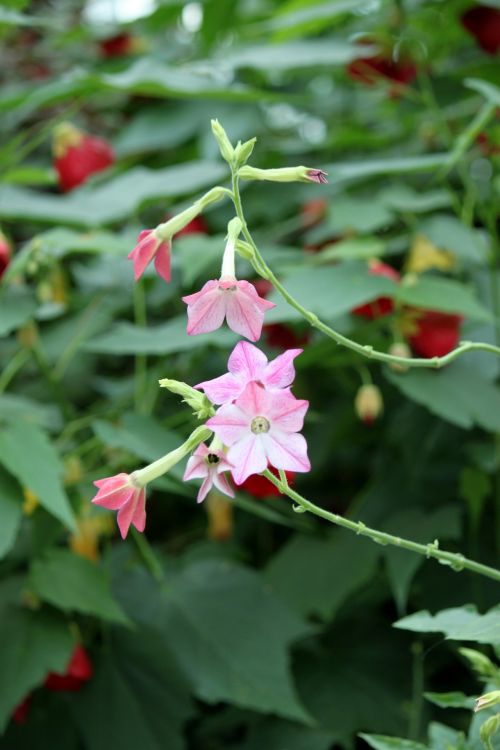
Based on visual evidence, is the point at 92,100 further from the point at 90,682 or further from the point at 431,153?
the point at 90,682

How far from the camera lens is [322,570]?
1146 mm

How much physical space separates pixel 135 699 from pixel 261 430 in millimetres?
683

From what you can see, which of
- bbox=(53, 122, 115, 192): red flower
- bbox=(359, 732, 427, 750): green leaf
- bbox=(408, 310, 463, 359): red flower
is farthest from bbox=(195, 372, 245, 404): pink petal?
bbox=(53, 122, 115, 192): red flower

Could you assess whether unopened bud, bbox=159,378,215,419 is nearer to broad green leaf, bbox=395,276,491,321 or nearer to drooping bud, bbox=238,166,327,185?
drooping bud, bbox=238,166,327,185

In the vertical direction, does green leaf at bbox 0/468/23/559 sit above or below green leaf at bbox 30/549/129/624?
above

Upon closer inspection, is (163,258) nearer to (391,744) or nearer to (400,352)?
(391,744)

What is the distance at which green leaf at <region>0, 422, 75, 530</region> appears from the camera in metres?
0.82

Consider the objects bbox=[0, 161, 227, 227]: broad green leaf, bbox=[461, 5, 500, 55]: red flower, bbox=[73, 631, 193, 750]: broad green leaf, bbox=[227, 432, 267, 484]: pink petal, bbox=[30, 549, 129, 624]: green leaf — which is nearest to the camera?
bbox=[227, 432, 267, 484]: pink petal

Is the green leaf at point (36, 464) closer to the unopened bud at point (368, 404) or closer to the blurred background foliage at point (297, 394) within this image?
the blurred background foliage at point (297, 394)

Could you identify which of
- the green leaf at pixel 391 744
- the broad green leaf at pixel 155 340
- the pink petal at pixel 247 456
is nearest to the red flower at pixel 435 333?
the broad green leaf at pixel 155 340

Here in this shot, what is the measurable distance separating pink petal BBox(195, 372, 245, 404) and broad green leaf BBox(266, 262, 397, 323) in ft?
1.46

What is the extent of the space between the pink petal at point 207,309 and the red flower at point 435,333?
1.99ft

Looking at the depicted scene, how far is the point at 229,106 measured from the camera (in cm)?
145

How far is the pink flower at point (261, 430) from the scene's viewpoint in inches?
18.2
